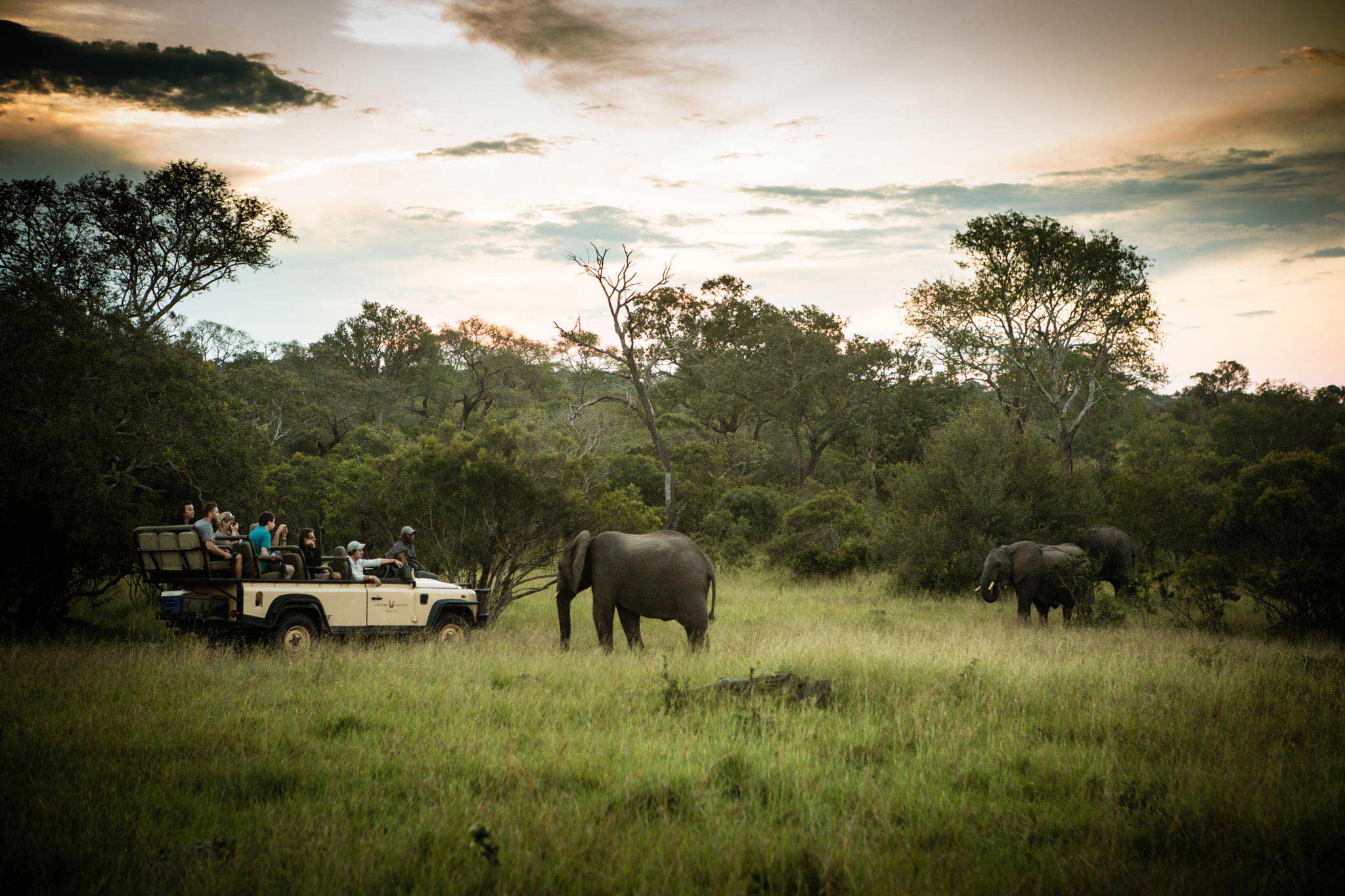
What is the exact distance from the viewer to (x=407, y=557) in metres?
13.7

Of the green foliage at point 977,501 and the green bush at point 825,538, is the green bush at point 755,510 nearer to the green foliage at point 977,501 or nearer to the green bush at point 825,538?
the green bush at point 825,538

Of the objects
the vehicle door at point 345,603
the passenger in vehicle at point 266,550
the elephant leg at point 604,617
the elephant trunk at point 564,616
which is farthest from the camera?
the elephant trunk at point 564,616

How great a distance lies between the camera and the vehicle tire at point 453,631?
13.0 m

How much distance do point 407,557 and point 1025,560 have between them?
1213 cm

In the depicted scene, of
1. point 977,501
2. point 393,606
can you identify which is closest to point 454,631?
point 393,606

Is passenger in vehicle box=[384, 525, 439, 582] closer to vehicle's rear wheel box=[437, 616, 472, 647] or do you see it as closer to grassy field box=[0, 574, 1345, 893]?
vehicle's rear wheel box=[437, 616, 472, 647]

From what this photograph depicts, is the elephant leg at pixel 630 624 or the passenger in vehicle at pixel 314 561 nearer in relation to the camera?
the passenger in vehicle at pixel 314 561

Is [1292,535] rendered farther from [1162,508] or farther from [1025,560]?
[1162,508]

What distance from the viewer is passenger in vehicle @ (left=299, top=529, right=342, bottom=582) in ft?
40.3

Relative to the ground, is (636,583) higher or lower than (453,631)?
higher

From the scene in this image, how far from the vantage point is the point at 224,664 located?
10016 mm

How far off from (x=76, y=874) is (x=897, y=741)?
6.15m

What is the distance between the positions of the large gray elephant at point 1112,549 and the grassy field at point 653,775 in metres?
8.54

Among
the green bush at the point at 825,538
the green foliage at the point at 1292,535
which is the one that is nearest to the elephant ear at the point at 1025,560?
the green foliage at the point at 1292,535
